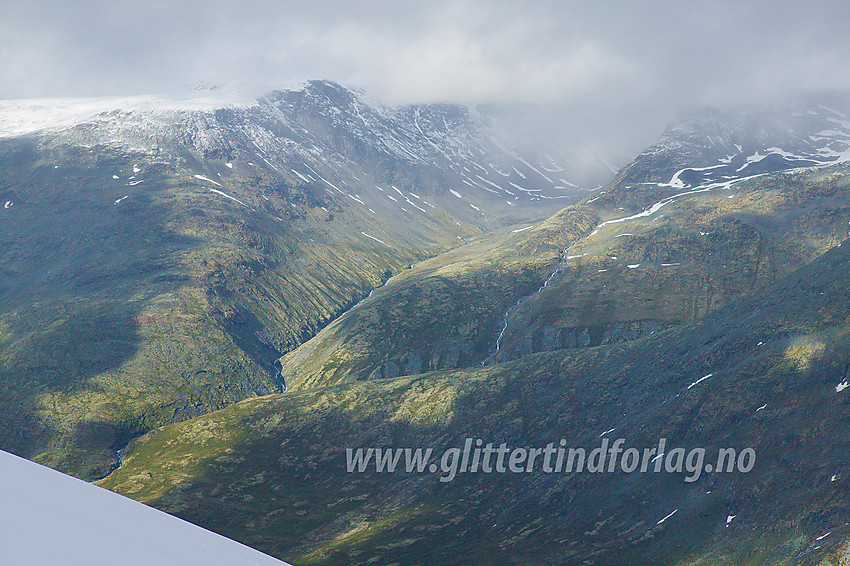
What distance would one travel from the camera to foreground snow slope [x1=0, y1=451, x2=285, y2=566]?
11539 mm

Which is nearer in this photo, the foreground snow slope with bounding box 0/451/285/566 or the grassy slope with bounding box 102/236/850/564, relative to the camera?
the foreground snow slope with bounding box 0/451/285/566

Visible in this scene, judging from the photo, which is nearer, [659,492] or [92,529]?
[92,529]

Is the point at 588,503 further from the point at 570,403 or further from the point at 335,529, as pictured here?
the point at 335,529

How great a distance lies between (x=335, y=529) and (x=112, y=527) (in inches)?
6758

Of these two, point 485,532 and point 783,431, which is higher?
point 783,431

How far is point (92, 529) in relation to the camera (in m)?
12.8

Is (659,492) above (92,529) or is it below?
below

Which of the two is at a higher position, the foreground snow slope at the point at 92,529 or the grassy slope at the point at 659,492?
the foreground snow slope at the point at 92,529

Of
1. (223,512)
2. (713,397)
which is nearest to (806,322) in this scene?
(713,397)

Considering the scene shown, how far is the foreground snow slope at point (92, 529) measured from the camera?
1154 cm

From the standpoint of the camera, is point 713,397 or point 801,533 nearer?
point 801,533

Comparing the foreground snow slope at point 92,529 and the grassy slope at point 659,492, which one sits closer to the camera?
the foreground snow slope at point 92,529

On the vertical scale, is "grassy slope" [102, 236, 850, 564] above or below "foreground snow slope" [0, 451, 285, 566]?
below

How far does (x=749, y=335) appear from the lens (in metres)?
182
